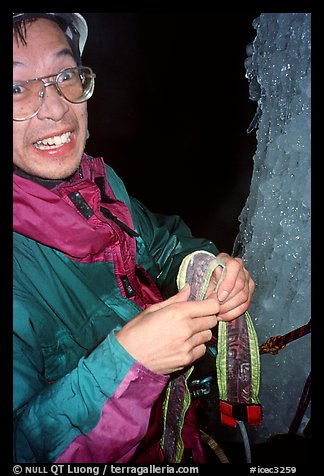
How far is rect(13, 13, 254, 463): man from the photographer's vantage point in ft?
2.51

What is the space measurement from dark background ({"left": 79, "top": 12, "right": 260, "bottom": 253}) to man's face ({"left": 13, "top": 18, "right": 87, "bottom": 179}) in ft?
2.27

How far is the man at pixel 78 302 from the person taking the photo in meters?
0.76

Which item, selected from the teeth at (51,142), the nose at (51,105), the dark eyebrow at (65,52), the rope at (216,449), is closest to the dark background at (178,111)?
the dark eyebrow at (65,52)

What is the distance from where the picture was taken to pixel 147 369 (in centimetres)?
78

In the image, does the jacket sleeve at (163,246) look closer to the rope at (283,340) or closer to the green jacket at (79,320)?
the green jacket at (79,320)

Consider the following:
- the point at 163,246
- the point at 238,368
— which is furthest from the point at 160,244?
the point at 238,368

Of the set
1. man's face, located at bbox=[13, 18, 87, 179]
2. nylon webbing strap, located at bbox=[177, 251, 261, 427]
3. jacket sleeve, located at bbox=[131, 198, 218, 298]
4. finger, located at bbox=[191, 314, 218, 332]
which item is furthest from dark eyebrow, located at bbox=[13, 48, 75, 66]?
finger, located at bbox=[191, 314, 218, 332]

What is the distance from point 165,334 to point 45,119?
73 centimetres

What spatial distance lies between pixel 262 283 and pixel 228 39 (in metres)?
1.38

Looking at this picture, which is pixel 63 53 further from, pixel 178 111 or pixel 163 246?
pixel 178 111

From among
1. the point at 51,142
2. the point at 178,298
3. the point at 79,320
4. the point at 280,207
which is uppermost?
the point at 51,142

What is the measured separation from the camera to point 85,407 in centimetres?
76

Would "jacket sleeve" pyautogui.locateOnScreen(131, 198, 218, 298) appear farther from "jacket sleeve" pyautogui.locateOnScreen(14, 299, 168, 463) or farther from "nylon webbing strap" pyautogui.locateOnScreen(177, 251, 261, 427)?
"jacket sleeve" pyautogui.locateOnScreen(14, 299, 168, 463)
